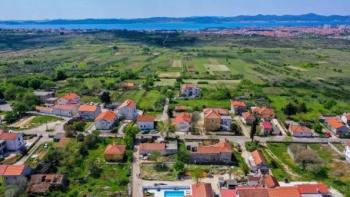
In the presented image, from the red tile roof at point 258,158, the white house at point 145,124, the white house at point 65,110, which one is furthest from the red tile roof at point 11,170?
the red tile roof at point 258,158

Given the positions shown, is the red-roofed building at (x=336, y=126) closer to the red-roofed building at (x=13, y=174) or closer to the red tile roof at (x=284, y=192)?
the red tile roof at (x=284, y=192)

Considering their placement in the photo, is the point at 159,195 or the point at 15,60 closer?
the point at 159,195

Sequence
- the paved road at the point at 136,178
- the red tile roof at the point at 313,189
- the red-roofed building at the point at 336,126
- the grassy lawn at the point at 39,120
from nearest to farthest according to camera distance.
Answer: the red tile roof at the point at 313,189, the paved road at the point at 136,178, the red-roofed building at the point at 336,126, the grassy lawn at the point at 39,120

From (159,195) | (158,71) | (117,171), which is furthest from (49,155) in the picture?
(158,71)

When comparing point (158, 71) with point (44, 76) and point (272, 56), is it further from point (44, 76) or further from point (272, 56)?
point (272, 56)

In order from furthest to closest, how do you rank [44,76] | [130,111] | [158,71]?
[158,71], [44,76], [130,111]

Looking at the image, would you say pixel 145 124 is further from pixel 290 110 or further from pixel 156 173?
pixel 290 110
